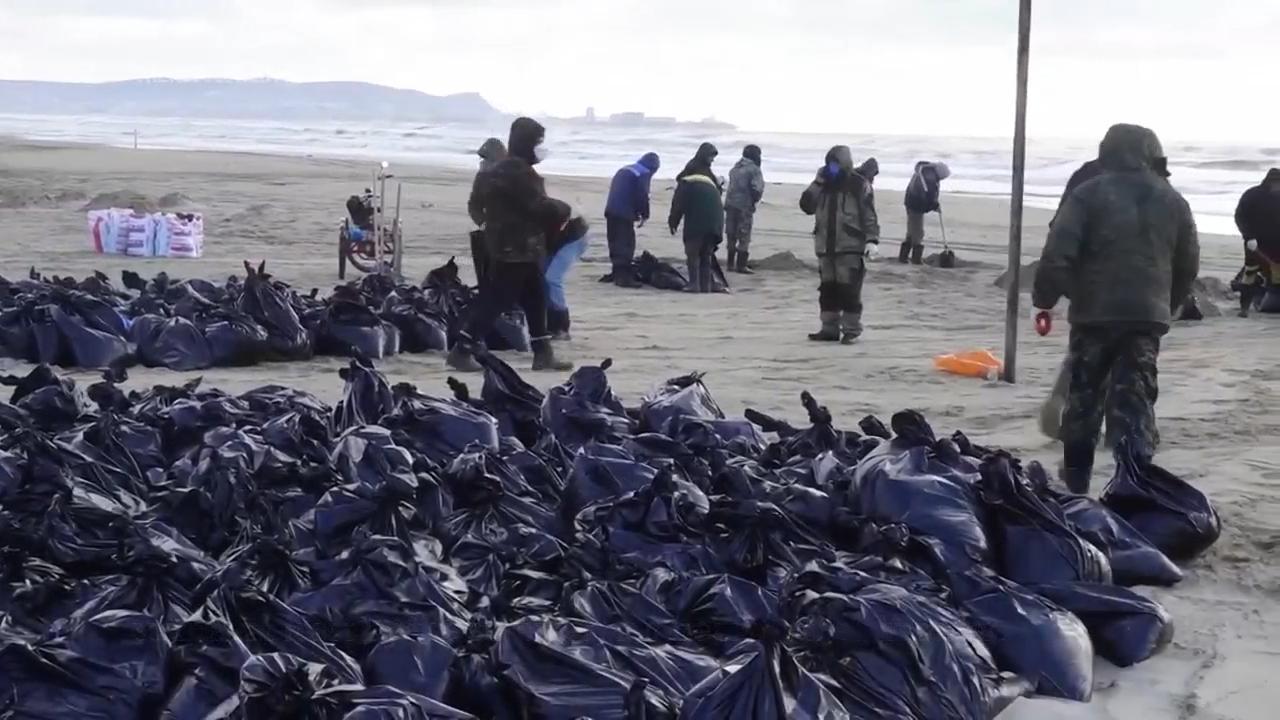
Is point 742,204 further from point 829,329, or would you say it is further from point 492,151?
point 492,151

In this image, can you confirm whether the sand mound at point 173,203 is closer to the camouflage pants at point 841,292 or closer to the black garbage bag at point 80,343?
the black garbage bag at point 80,343

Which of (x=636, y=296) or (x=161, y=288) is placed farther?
(x=636, y=296)

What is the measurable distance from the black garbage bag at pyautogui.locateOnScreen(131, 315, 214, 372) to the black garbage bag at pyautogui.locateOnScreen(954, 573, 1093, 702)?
576cm

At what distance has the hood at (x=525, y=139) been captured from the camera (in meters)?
8.79

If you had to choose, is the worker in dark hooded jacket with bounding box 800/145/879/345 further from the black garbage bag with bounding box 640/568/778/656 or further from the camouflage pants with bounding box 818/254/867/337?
the black garbage bag with bounding box 640/568/778/656

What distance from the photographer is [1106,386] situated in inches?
251

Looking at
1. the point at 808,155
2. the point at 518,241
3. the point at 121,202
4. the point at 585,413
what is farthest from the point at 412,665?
A: the point at 808,155

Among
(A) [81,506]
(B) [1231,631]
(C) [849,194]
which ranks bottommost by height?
(B) [1231,631]

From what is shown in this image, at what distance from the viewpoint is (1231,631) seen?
4.75 m

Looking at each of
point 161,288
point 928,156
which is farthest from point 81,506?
point 928,156

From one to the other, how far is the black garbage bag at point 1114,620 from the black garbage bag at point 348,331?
5700 millimetres

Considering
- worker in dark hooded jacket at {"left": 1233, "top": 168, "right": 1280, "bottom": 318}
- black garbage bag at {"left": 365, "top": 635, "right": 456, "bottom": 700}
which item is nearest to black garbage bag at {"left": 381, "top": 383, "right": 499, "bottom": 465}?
black garbage bag at {"left": 365, "top": 635, "right": 456, "bottom": 700}

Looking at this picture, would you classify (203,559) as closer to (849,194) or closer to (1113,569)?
(1113,569)

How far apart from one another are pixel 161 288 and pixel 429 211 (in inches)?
509
